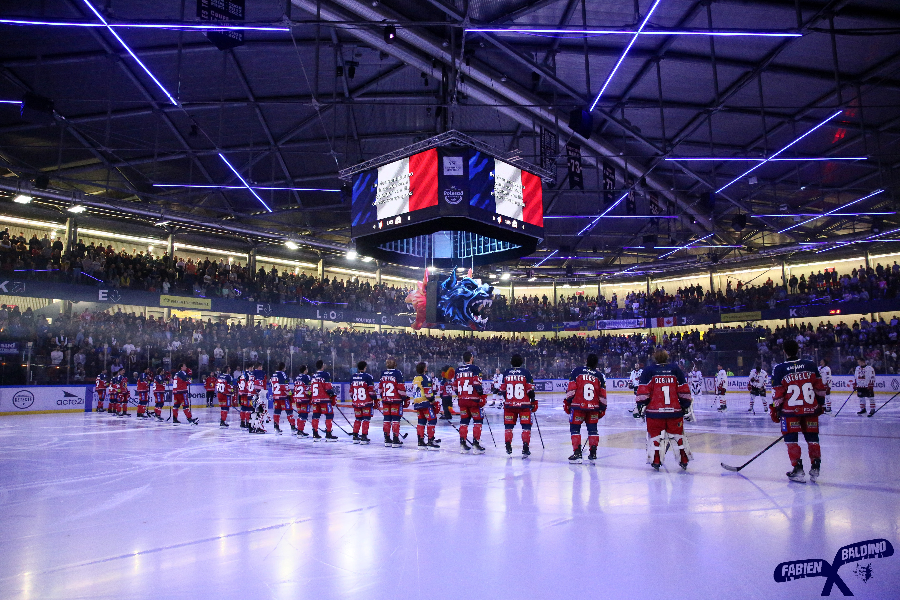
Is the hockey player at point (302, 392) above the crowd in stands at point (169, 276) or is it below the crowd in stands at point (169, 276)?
below

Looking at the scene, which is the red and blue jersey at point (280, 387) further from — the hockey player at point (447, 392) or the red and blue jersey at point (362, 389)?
the hockey player at point (447, 392)

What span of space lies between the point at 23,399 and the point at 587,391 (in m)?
22.6

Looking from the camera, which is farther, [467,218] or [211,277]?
[211,277]

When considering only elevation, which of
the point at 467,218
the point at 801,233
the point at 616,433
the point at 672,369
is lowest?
the point at 616,433

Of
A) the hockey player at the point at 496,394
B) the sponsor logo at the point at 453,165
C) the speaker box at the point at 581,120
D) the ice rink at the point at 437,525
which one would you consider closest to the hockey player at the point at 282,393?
the ice rink at the point at 437,525

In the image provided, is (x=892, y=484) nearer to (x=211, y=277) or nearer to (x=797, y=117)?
(x=797, y=117)

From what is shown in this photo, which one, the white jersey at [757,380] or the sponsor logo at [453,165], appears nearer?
the sponsor logo at [453,165]

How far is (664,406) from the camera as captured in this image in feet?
26.0

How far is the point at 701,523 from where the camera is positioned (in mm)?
4961

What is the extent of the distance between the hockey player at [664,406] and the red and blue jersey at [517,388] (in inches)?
80.9

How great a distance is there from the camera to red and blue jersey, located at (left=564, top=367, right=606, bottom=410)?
8867 millimetres

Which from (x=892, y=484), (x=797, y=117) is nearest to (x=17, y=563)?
(x=892, y=484)

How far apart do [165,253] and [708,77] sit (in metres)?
29.8

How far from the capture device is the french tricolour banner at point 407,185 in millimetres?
13273
